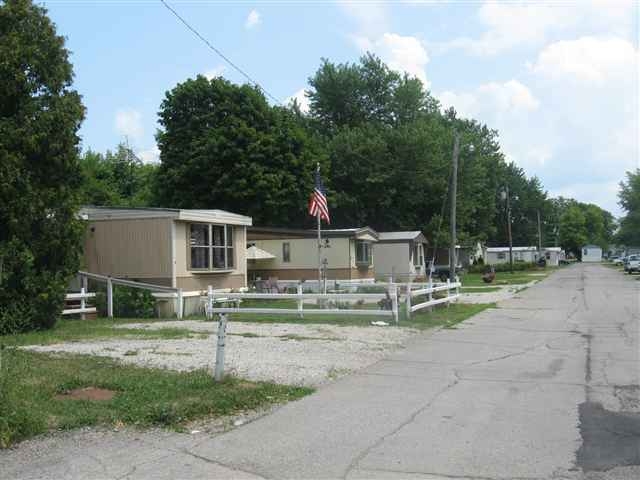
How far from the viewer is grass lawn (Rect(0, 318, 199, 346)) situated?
531 inches

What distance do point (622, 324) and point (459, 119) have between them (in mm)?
53395

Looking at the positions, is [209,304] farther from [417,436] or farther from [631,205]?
[631,205]

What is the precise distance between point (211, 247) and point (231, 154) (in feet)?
60.8

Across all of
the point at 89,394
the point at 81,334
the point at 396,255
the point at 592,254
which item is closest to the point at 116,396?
the point at 89,394


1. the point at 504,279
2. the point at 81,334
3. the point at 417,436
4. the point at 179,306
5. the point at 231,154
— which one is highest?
the point at 231,154

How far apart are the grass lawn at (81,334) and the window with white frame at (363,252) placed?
21.8m

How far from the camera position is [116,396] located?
27.0 feet

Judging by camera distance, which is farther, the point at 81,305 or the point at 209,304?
the point at 81,305

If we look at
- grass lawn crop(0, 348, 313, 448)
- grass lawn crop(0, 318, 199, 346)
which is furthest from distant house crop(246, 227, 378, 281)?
grass lawn crop(0, 348, 313, 448)

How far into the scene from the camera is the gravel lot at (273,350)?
10.4 metres

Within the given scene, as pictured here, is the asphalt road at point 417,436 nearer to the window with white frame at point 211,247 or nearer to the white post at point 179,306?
the white post at point 179,306

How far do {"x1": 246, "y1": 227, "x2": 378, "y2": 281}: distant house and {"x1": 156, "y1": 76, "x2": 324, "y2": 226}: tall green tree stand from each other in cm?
409

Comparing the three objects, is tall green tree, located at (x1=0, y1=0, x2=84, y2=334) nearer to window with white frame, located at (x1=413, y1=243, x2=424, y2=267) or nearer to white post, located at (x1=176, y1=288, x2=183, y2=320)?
white post, located at (x1=176, y1=288, x2=183, y2=320)

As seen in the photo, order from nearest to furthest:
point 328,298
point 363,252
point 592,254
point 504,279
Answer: point 328,298 → point 363,252 → point 504,279 → point 592,254
